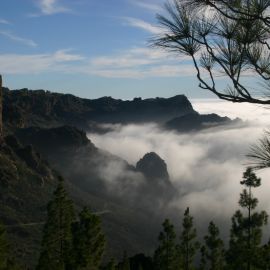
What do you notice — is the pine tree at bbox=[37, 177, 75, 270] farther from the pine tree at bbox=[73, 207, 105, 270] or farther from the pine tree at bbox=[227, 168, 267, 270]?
the pine tree at bbox=[227, 168, 267, 270]

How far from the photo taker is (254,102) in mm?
10008

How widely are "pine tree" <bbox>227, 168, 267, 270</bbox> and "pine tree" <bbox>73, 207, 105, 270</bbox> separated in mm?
16099

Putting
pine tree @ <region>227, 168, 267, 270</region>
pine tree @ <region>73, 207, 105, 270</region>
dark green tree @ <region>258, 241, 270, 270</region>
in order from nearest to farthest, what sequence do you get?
dark green tree @ <region>258, 241, 270, 270</region> → pine tree @ <region>227, 168, 267, 270</region> → pine tree @ <region>73, 207, 105, 270</region>

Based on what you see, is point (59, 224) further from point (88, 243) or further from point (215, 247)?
point (215, 247)

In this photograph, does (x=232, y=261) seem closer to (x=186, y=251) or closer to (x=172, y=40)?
(x=186, y=251)

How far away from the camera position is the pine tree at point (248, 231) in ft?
181

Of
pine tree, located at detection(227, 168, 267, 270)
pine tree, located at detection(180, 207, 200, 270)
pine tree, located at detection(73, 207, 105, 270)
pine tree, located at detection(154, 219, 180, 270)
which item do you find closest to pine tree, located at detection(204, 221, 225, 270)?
pine tree, located at detection(180, 207, 200, 270)

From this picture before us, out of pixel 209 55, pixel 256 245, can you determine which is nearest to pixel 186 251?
pixel 256 245

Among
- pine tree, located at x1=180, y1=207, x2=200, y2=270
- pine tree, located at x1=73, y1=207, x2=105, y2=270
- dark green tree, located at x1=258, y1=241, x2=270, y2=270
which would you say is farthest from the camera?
pine tree, located at x1=180, y1=207, x2=200, y2=270

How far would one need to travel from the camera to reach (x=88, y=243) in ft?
186

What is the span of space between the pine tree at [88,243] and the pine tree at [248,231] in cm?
1610

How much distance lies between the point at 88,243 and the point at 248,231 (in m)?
18.4

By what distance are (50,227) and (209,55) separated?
63231 millimetres

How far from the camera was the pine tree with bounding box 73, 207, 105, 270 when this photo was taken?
56625mm
